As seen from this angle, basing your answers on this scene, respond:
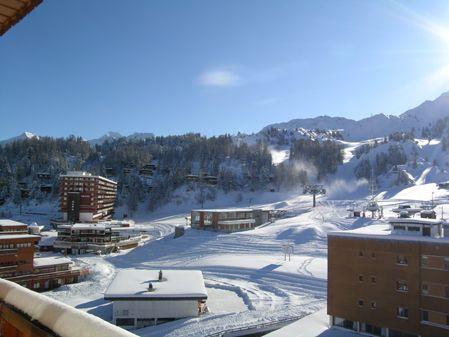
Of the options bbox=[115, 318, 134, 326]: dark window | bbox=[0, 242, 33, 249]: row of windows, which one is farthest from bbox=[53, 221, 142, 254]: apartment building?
bbox=[115, 318, 134, 326]: dark window

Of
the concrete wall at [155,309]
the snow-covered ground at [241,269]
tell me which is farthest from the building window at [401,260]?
the concrete wall at [155,309]

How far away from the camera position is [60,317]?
2125mm

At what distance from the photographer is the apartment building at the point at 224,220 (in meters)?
65.6

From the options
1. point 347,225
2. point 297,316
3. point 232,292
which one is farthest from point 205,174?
point 297,316

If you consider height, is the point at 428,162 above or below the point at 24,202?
above

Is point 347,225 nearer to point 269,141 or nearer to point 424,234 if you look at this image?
point 424,234

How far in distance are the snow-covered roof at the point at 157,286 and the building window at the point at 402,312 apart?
12734 millimetres

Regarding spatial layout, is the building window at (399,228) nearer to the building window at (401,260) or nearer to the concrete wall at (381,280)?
the concrete wall at (381,280)

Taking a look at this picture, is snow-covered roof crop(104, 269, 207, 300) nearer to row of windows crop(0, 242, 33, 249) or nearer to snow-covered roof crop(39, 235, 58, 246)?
row of windows crop(0, 242, 33, 249)

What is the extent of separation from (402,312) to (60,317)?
24651 millimetres

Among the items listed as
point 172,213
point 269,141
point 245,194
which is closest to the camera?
point 172,213

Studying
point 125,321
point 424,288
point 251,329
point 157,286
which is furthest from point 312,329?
point 125,321

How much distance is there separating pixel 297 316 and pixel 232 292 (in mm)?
8745

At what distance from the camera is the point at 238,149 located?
140875 millimetres
